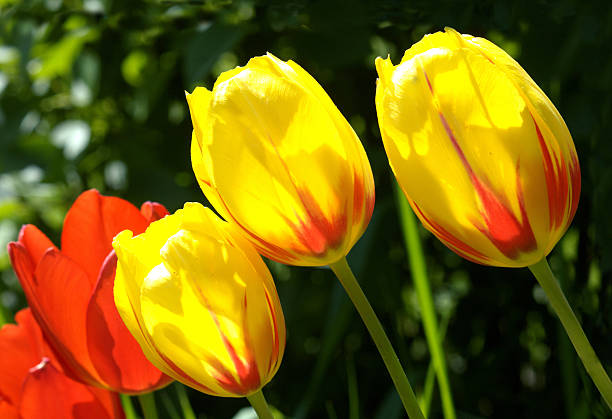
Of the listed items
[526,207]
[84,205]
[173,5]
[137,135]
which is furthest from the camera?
[137,135]

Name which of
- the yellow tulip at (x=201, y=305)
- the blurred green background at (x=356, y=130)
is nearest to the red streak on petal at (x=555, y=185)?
the yellow tulip at (x=201, y=305)

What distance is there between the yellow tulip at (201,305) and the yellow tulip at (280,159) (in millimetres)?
14

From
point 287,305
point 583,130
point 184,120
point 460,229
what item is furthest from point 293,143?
point 184,120

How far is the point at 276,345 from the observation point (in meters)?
0.31

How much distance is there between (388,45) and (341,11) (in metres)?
0.11

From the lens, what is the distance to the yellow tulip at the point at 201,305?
29 cm

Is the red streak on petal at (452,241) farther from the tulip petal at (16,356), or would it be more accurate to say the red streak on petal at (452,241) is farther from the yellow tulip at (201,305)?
the tulip petal at (16,356)

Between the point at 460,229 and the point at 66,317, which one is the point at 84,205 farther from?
the point at 460,229

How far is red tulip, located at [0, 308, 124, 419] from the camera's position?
352 mm

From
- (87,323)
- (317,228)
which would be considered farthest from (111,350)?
(317,228)

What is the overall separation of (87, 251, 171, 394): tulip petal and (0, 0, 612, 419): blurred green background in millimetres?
252

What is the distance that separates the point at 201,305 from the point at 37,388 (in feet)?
0.35

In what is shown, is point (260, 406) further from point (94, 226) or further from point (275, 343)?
point (94, 226)

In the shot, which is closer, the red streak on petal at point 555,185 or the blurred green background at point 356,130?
the red streak on petal at point 555,185
